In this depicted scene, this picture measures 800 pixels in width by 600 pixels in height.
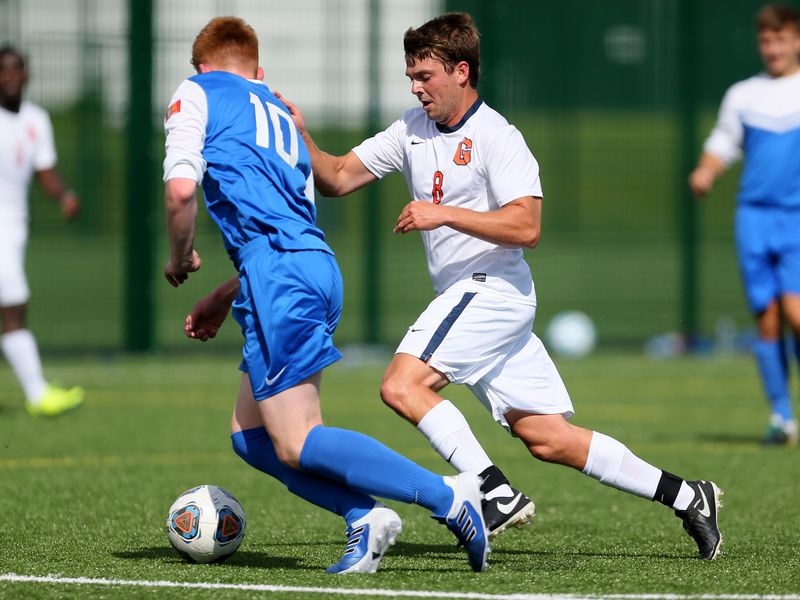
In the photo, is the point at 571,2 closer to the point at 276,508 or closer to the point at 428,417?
the point at 276,508

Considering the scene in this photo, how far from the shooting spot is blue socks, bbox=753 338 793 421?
964cm

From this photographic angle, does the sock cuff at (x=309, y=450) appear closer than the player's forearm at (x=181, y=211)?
No

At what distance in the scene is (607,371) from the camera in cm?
1430

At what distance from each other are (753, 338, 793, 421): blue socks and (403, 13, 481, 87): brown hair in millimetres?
4524

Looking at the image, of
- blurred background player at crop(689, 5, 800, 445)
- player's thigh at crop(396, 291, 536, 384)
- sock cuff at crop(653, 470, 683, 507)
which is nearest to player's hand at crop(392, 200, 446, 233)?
player's thigh at crop(396, 291, 536, 384)

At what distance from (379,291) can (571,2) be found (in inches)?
161

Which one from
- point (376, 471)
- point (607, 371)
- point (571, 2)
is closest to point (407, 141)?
point (376, 471)

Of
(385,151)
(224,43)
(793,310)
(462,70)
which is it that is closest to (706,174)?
(793,310)

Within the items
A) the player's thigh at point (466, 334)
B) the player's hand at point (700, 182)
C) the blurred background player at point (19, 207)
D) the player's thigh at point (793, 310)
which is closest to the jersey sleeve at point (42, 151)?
the blurred background player at point (19, 207)

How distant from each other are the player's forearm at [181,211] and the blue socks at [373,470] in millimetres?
780

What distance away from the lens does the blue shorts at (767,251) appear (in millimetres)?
9438

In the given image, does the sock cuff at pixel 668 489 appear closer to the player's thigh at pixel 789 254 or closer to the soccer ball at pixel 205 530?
the soccer ball at pixel 205 530

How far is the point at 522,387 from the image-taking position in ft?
19.1

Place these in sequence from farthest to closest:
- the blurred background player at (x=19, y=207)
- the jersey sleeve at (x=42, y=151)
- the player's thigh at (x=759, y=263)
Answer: the jersey sleeve at (x=42, y=151), the blurred background player at (x=19, y=207), the player's thigh at (x=759, y=263)
